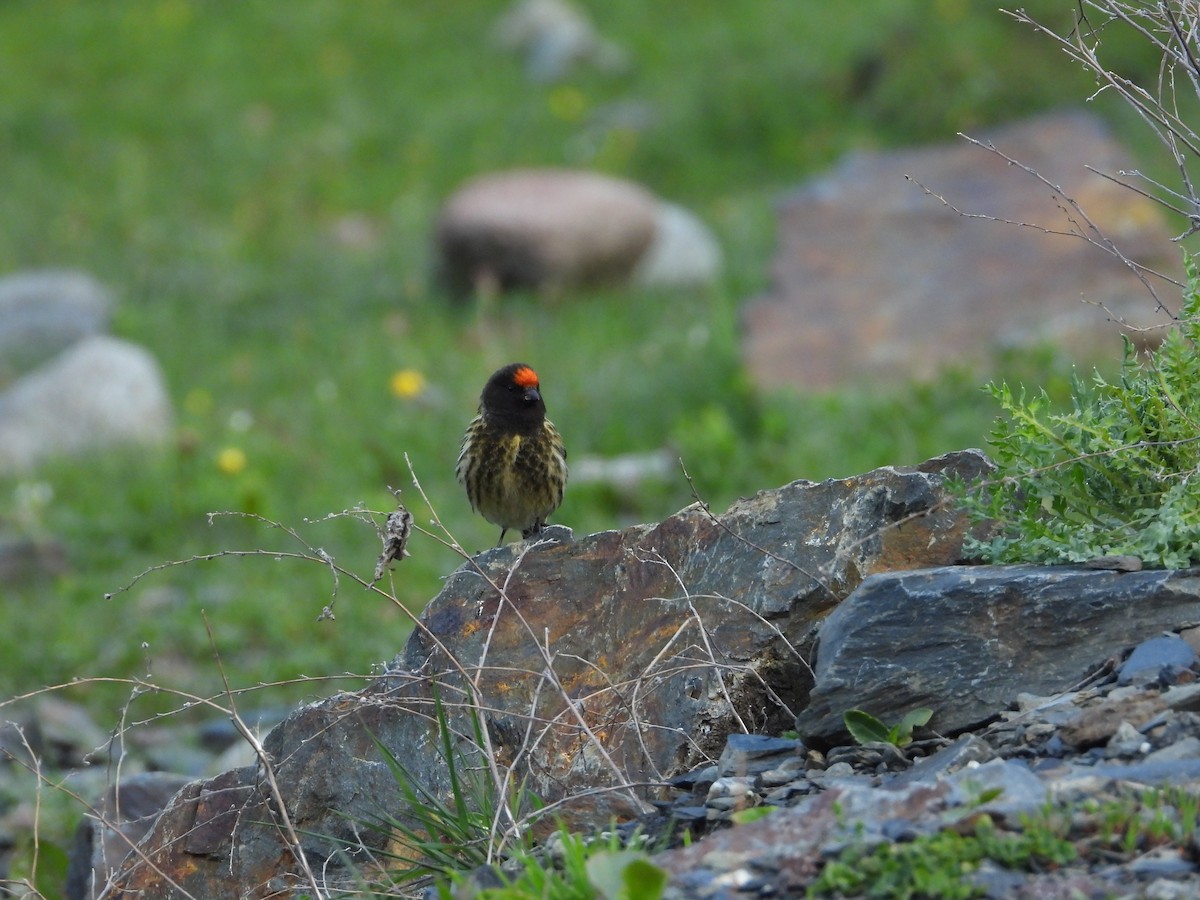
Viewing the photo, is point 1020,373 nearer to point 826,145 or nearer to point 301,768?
point 826,145

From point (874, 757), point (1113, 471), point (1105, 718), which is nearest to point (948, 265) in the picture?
point (1113, 471)

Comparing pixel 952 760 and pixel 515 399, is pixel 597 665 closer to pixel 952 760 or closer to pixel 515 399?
pixel 952 760

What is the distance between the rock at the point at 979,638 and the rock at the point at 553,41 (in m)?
14.0

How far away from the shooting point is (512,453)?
20.4 feet

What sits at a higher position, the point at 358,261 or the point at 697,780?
the point at 358,261

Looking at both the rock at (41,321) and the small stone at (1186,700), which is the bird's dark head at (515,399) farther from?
the rock at (41,321)

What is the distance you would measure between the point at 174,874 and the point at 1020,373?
21.8 feet

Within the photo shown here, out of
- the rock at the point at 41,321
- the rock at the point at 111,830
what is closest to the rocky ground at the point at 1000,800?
the rock at the point at 111,830

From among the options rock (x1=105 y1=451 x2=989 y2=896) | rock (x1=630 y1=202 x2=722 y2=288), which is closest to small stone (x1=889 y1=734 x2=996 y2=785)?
rock (x1=105 y1=451 x2=989 y2=896)

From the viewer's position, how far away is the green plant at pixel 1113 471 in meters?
3.88

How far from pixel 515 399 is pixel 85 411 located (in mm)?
5814

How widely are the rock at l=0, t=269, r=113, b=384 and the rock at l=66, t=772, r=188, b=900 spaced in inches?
292

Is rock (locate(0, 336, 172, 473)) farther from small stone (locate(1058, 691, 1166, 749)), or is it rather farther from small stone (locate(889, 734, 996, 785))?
small stone (locate(1058, 691, 1166, 749))

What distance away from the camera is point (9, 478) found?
10773 mm
